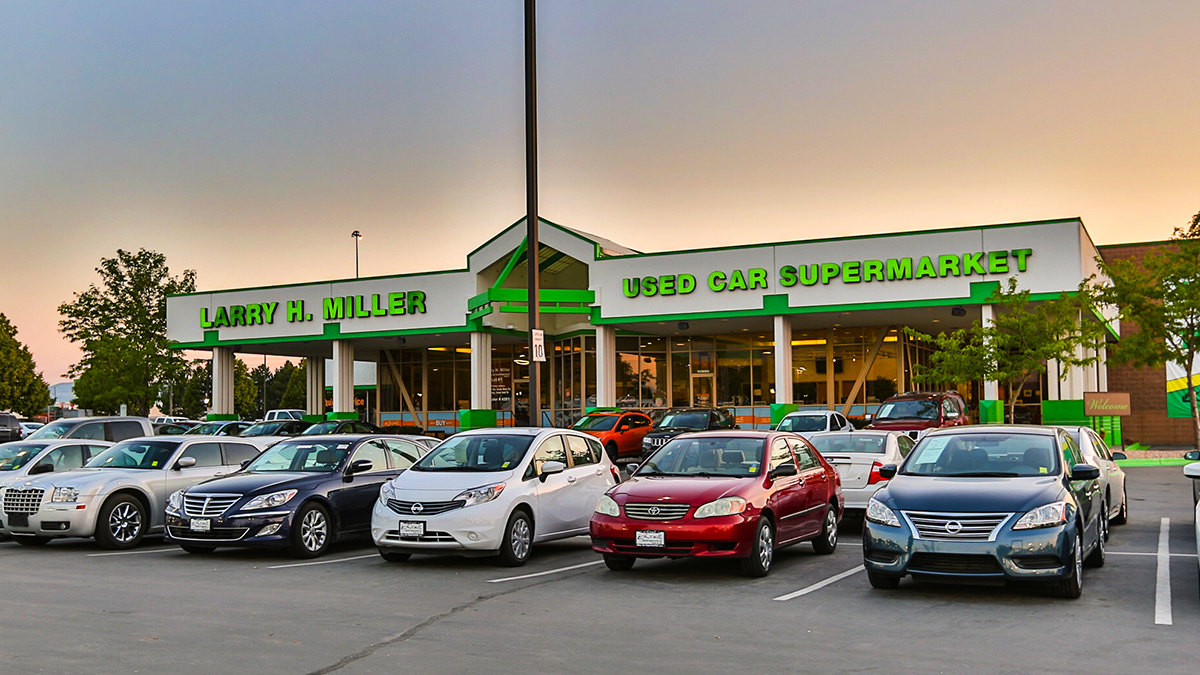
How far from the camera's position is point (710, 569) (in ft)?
41.0

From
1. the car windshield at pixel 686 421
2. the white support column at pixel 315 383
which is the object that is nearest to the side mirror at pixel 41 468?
the car windshield at pixel 686 421

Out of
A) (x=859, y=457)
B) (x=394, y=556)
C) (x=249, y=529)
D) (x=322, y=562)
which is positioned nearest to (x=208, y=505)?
(x=249, y=529)

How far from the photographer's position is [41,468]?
54.0 feet

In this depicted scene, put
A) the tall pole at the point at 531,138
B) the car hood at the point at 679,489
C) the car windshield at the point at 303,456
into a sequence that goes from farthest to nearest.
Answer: the tall pole at the point at 531,138 → the car windshield at the point at 303,456 → the car hood at the point at 679,489

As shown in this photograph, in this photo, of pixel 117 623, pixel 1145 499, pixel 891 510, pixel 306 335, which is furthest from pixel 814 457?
pixel 306 335

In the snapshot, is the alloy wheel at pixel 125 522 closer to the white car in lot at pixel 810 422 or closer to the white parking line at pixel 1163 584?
the white parking line at pixel 1163 584

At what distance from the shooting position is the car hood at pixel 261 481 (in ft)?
45.6

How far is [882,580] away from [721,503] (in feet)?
5.94

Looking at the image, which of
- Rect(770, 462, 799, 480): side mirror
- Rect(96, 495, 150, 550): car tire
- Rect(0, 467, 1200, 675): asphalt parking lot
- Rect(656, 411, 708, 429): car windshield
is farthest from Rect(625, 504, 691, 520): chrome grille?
Rect(656, 411, 708, 429): car windshield

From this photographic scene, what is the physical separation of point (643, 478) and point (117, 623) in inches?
223

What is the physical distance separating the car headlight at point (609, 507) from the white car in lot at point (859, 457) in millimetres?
4622

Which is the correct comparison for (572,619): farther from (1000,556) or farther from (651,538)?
(1000,556)

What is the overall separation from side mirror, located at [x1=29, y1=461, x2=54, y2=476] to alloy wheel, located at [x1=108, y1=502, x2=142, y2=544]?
1.84m

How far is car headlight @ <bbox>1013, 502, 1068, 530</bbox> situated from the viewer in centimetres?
962
